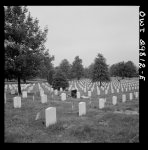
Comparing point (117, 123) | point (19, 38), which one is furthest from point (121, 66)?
point (117, 123)

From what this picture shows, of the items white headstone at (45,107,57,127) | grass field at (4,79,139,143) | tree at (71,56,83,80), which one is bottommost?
grass field at (4,79,139,143)

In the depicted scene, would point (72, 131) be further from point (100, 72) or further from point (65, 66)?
point (65, 66)

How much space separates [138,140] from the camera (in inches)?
220

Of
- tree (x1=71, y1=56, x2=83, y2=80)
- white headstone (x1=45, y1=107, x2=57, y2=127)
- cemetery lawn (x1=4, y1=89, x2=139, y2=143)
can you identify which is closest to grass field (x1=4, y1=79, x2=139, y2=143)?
cemetery lawn (x1=4, y1=89, x2=139, y2=143)

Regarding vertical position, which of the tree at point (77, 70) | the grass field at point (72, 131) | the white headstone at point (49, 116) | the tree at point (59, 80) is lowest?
the grass field at point (72, 131)

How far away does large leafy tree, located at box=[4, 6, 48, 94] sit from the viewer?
16.0 metres

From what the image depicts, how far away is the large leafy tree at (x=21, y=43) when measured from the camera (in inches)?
632

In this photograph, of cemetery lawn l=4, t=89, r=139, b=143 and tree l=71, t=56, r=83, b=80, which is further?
tree l=71, t=56, r=83, b=80

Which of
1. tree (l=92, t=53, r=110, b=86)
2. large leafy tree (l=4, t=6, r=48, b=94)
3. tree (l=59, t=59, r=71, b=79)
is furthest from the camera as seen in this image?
tree (l=59, t=59, r=71, b=79)

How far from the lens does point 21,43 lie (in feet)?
56.6

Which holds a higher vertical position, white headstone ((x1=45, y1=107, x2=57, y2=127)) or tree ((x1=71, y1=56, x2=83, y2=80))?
tree ((x1=71, y1=56, x2=83, y2=80))

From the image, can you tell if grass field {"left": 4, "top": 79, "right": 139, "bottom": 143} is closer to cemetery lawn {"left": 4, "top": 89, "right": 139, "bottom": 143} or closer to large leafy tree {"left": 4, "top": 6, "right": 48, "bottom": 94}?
cemetery lawn {"left": 4, "top": 89, "right": 139, "bottom": 143}

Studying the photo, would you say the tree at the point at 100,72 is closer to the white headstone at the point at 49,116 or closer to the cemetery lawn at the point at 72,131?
the cemetery lawn at the point at 72,131

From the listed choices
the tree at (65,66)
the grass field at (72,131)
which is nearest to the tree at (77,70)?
the tree at (65,66)
